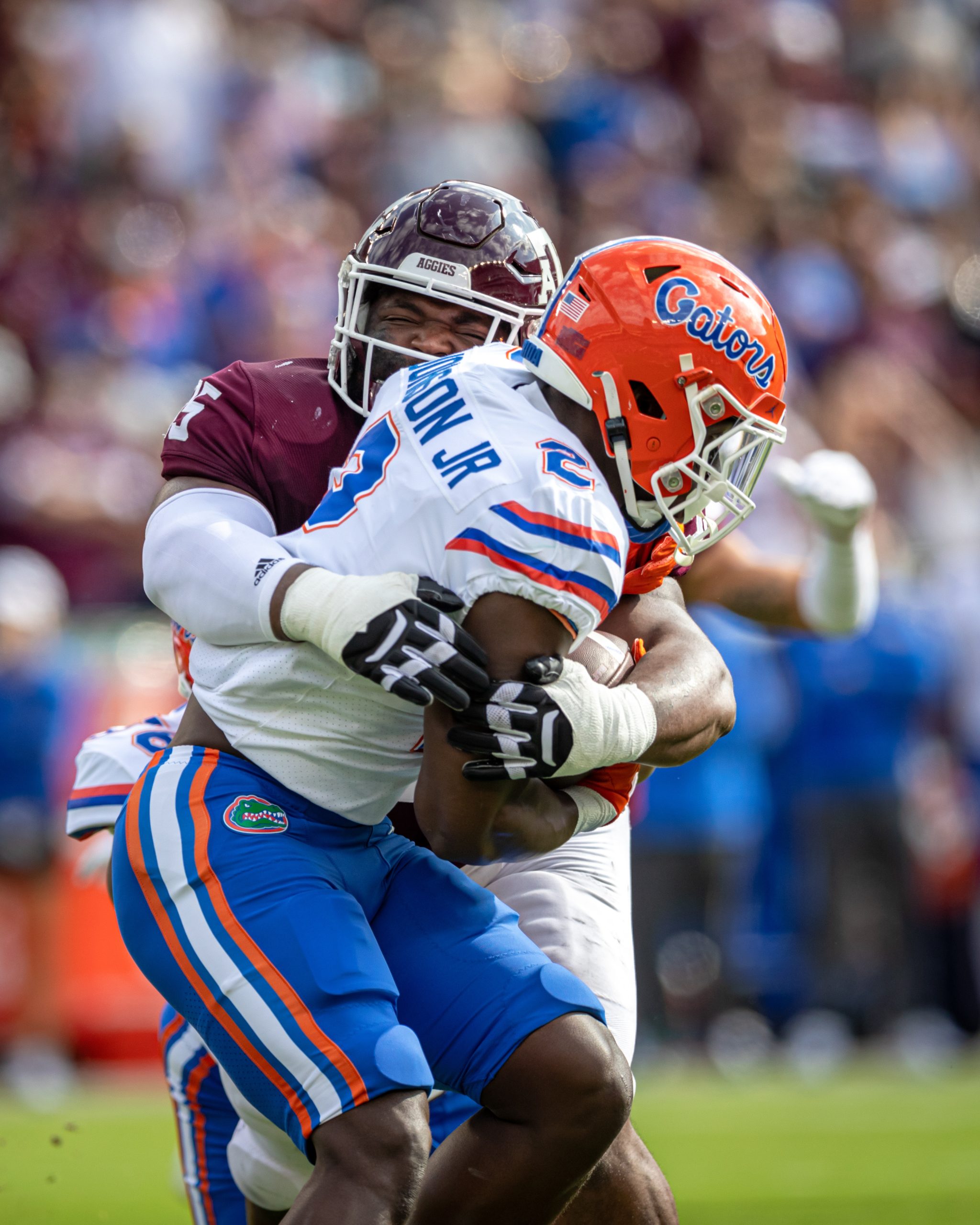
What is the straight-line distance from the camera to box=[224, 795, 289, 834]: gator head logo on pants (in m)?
2.71

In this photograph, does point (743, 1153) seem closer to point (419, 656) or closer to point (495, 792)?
point (495, 792)

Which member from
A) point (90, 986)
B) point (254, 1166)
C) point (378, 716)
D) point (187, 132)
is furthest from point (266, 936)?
point (187, 132)

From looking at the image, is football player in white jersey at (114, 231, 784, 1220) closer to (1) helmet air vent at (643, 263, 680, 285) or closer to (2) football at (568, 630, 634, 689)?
(1) helmet air vent at (643, 263, 680, 285)

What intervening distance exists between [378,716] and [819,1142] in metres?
3.83

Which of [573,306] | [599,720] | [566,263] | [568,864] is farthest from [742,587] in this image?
[566,263]


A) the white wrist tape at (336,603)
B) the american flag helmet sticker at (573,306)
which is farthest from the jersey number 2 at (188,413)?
the american flag helmet sticker at (573,306)

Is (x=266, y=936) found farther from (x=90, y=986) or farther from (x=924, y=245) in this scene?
(x=924, y=245)

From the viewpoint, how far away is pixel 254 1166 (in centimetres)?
349

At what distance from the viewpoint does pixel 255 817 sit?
2.72 m

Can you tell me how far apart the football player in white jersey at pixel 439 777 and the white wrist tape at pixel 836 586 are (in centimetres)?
172

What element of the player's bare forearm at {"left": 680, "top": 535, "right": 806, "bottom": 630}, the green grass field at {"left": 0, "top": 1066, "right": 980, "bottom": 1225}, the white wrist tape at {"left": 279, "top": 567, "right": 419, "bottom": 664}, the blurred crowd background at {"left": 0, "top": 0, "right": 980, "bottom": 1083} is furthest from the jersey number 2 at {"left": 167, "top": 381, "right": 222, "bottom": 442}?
the blurred crowd background at {"left": 0, "top": 0, "right": 980, "bottom": 1083}

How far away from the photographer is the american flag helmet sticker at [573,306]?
2.85m

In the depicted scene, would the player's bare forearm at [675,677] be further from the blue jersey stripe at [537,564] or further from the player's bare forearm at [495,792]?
the blue jersey stripe at [537,564]

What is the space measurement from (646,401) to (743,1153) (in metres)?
3.75
